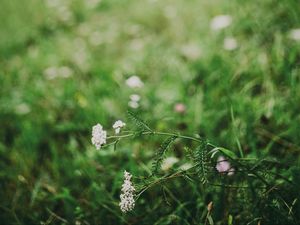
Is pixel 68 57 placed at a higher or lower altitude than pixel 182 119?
higher

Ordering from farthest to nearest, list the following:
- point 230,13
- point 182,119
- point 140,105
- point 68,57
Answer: point 68,57 → point 230,13 → point 140,105 → point 182,119

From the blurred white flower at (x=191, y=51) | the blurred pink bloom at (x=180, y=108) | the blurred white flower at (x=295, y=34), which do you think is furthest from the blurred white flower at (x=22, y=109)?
the blurred white flower at (x=295, y=34)

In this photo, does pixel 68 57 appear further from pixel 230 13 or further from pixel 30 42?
pixel 230 13

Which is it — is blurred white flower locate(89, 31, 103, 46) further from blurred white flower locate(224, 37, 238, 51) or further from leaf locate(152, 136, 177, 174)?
leaf locate(152, 136, 177, 174)

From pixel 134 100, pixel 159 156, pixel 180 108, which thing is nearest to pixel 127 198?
pixel 159 156

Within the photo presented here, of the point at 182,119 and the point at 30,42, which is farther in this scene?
the point at 30,42

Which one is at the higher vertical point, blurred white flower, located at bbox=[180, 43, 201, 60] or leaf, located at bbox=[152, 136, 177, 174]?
blurred white flower, located at bbox=[180, 43, 201, 60]

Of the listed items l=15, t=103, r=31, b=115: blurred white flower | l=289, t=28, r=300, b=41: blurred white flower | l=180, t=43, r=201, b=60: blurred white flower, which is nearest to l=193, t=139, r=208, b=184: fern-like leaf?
l=289, t=28, r=300, b=41: blurred white flower

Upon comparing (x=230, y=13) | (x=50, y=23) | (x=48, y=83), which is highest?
(x=50, y=23)

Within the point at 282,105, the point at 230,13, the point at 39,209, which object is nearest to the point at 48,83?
the point at 39,209
